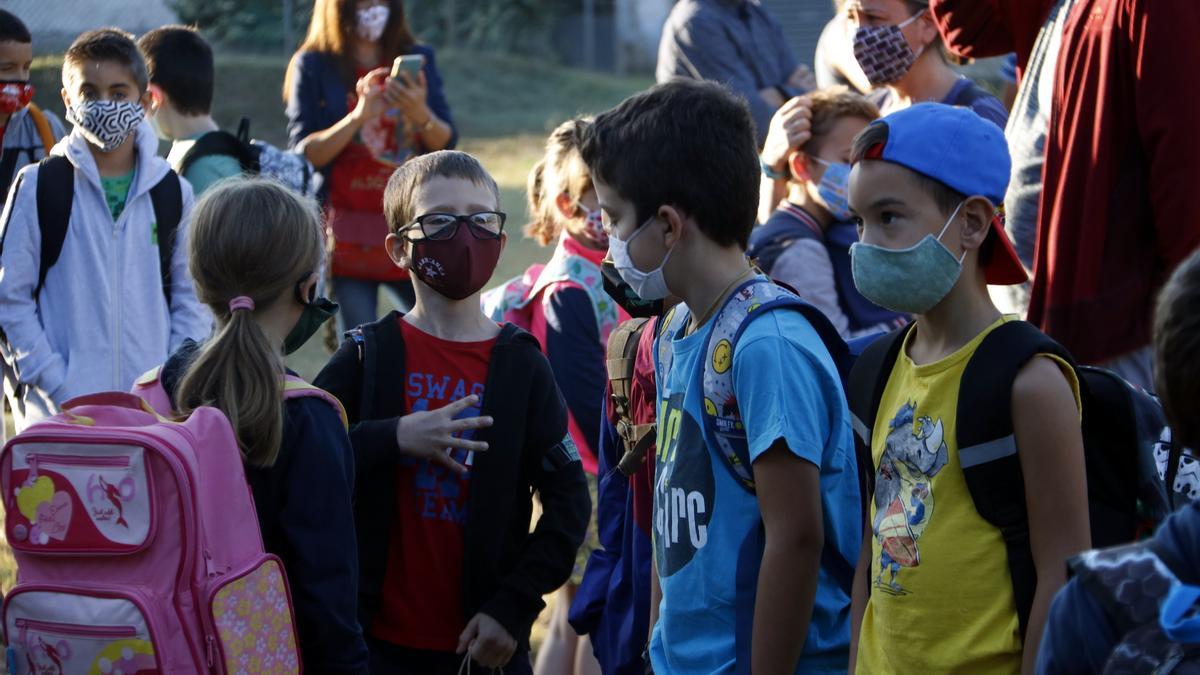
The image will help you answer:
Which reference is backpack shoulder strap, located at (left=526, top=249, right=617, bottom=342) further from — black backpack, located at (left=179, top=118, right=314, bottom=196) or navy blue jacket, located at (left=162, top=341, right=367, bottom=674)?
navy blue jacket, located at (left=162, top=341, right=367, bottom=674)

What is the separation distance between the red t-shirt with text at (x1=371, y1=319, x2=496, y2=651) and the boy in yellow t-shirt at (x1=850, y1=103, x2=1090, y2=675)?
1.12 m

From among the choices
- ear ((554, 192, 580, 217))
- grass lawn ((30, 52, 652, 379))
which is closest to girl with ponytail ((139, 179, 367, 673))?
ear ((554, 192, 580, 217))

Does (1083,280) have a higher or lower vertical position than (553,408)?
higher

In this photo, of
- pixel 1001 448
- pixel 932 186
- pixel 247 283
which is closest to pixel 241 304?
pixel 247 283

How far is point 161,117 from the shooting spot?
582 cm

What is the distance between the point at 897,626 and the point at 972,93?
2.58 m

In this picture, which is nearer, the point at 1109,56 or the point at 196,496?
the point at 196,496

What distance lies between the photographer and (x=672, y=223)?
111 inches

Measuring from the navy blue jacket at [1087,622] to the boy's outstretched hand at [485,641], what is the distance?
6.20ft

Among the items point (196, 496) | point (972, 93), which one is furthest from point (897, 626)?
point (972, 93)

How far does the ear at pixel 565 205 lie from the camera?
453 cm

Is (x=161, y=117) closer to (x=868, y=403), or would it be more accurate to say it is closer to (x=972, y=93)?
(x=972, y=93)

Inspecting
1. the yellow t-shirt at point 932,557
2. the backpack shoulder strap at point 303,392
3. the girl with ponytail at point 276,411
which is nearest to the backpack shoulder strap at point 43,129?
the girl with ponytail at point 276,411

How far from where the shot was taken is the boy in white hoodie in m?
4.72
